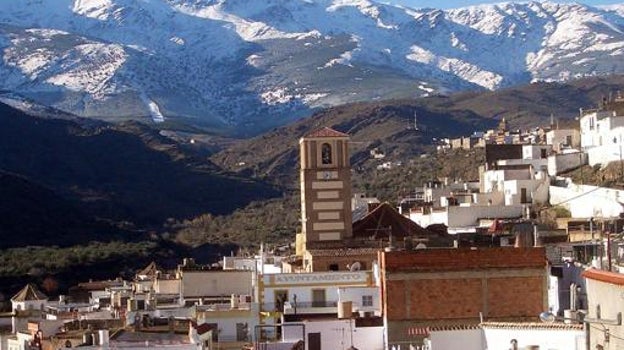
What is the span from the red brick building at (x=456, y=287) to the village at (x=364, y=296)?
26mm

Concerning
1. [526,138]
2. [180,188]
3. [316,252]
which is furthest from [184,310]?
[180,188]

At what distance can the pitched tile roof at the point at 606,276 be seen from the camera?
19405mm

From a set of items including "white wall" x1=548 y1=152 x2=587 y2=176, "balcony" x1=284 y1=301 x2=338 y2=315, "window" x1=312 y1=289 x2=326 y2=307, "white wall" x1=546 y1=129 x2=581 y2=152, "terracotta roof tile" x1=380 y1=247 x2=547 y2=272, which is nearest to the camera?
"terracotta roof tile" x1=380 y1=247 x2=547 y2=272

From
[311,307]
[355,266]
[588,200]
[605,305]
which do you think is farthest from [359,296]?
[588,200]

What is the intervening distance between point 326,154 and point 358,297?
16.8 m

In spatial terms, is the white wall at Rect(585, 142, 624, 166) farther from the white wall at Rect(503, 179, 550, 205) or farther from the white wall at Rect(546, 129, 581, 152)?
the white wall at Rect(546, 129, 581, 152)

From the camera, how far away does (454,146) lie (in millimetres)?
143375

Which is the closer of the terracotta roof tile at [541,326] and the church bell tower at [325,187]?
the terracotta roof tile at [541,326]

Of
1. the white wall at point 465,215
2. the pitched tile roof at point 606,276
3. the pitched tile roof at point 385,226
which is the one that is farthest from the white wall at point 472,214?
the pitched tile roof at point 606,276

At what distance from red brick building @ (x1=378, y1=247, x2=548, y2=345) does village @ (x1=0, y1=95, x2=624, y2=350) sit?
3 cm

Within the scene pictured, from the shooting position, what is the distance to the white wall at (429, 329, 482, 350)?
27688mm

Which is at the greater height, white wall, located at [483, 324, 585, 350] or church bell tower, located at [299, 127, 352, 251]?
church bell tower, located at [299, 127, 352, 251]

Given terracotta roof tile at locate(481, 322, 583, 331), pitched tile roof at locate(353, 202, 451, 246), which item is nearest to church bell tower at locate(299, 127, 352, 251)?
pitched tile roof at locate(353, 202, 451, 246)

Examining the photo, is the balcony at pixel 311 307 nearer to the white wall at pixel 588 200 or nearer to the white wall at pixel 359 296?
the white wall at pixel 359 296
